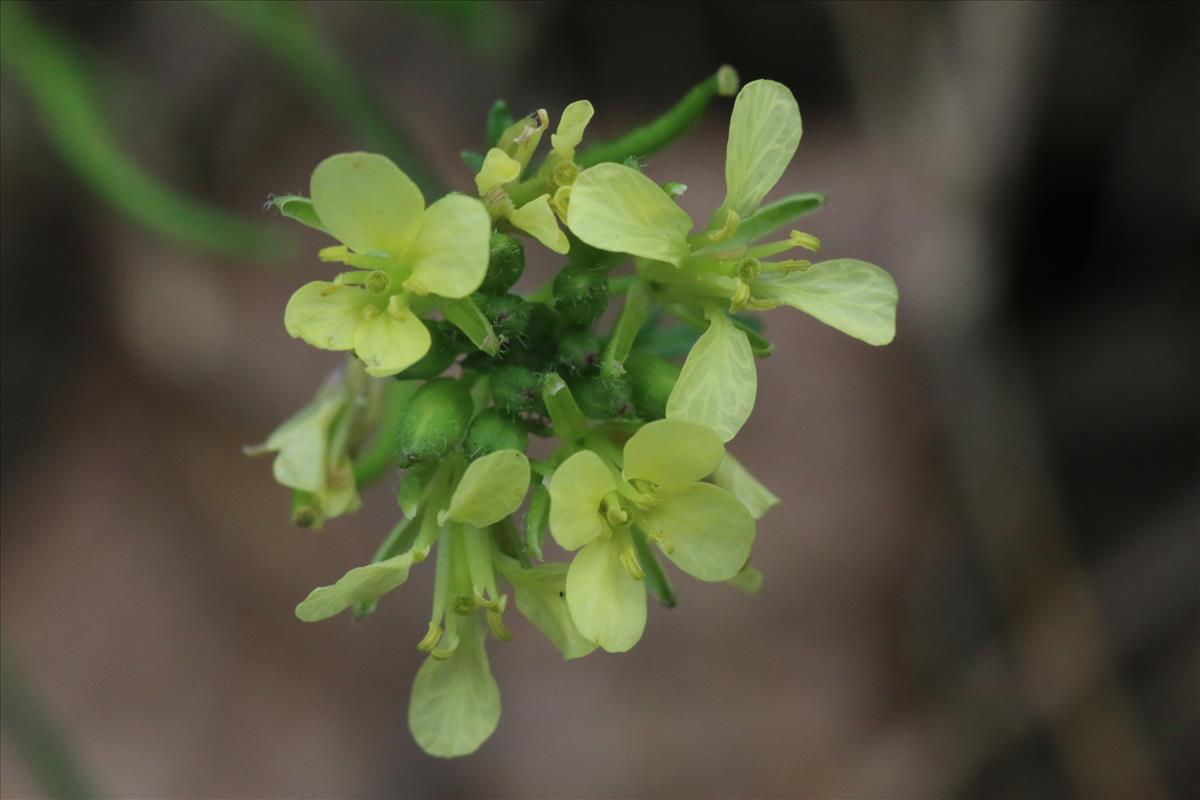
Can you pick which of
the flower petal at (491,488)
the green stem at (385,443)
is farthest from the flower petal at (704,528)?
the green stem at (385,443)

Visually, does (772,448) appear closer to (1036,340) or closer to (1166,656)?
(1036,340)

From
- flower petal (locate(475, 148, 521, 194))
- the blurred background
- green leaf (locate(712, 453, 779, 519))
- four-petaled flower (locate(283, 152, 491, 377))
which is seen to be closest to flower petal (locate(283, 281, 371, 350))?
four-petaled flower (locate(283, 152, 491, 377))

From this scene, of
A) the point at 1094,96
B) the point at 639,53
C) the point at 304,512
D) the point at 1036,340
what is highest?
the point at 639,53

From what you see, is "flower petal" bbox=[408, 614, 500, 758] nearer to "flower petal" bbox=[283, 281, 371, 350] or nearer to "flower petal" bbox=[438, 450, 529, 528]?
"flower petal" bbox=[438, 450, 529, 528]

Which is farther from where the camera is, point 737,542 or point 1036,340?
point 1036,340

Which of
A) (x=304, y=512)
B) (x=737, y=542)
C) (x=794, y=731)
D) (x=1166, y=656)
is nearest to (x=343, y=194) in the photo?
(x=304, y=512)

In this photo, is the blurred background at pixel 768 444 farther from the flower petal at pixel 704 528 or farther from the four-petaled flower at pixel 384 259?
the flower petal at pixel 704 528

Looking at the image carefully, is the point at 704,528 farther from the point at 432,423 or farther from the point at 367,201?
the point at 367,201
